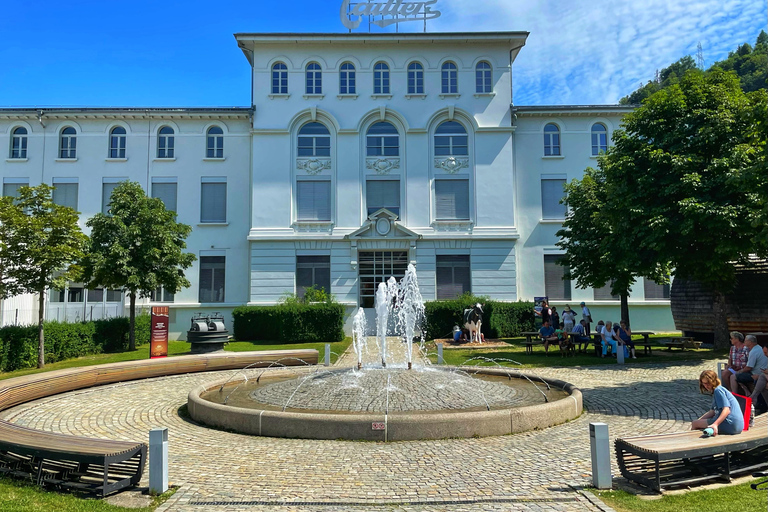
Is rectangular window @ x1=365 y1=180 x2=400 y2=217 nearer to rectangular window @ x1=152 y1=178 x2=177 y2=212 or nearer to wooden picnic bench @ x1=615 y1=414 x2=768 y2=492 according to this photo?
rectangular window @ x1=152 y1=178 x2=177 y2=212

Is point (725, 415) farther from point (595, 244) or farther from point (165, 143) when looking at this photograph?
point (165, 143)

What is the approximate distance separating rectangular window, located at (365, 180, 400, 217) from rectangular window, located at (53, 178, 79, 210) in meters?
16.6

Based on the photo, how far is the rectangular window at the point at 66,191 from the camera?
103ft

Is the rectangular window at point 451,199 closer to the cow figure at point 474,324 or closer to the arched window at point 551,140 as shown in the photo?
the arched window at point 551,140

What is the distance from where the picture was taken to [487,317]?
2716cm

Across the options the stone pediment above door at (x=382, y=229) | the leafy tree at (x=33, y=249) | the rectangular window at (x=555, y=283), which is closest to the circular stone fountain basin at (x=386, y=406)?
the leafy tree at (x=33, y=249)

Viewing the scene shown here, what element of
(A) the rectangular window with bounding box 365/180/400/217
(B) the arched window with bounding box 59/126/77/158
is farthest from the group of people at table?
(B) the arched window with bounding box 59/126/77/158

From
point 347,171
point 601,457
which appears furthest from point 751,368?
point 347,171

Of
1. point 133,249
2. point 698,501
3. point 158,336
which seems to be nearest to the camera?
point 698,501

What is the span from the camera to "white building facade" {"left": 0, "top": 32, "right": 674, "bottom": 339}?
1212 inches

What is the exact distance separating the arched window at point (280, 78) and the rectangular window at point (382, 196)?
7.34 metres

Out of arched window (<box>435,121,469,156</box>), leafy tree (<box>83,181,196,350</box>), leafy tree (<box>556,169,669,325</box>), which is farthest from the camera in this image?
arched window (<box>435,121,469,156</box>)

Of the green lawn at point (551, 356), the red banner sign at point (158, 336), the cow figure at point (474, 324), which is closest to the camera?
the green lawn at point (551, 356)

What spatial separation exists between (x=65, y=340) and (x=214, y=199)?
45.9 ft
